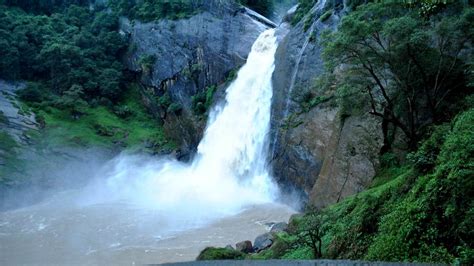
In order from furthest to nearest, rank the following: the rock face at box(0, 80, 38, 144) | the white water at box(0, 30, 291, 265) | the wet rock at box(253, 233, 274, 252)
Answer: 1. the rock face at box(0, 80, 38, 144)
2. the white water at box(0, 30, 291, 265)
3. the wet rock at box(253, 233, 274, 252)

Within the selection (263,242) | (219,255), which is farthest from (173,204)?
(219,255)

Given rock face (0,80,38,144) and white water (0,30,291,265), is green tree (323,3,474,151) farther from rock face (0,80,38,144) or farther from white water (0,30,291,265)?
rock face (0,80,38,144)

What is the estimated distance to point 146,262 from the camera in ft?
53.9

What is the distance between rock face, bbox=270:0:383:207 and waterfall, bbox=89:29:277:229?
1.87 meters

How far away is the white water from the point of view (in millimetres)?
18609

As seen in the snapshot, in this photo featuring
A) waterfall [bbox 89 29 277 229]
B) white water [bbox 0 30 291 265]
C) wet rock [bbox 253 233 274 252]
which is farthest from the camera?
waterfall [bbox 89 29 277 229]

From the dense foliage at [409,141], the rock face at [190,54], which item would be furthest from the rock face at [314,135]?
the rock face at [190,54]

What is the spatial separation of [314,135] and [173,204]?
31.1ft

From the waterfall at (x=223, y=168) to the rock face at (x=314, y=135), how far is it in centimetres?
187

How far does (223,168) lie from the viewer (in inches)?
1193

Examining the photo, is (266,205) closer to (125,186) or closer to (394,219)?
(125,186)

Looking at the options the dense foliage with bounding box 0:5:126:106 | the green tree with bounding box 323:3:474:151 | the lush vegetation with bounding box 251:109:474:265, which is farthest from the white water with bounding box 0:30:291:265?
the dense foliage with bounding box 0:5:126:106

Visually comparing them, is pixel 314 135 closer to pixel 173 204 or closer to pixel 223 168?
pixel 173 204

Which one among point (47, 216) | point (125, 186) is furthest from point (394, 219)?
point (125, 186)
